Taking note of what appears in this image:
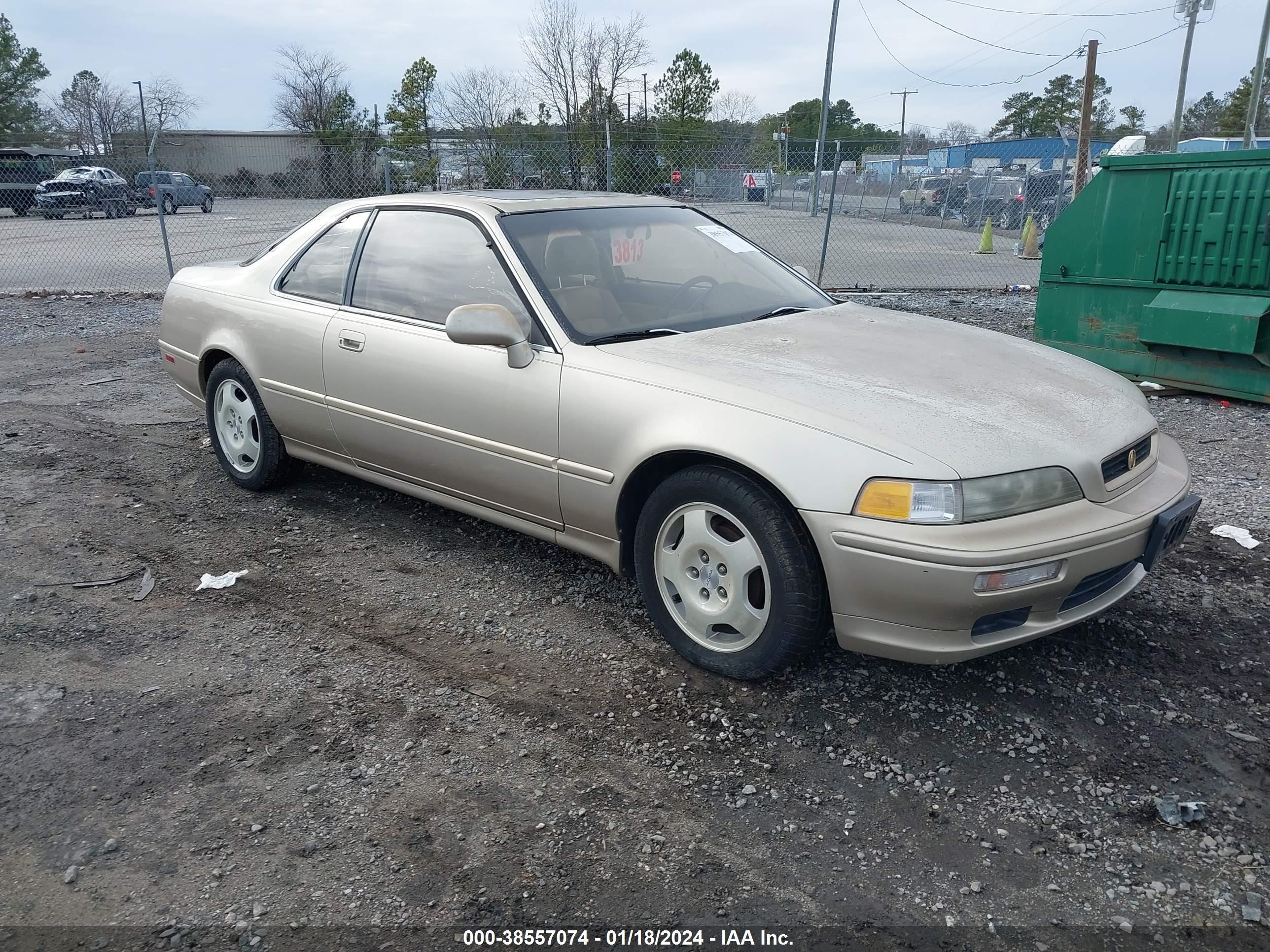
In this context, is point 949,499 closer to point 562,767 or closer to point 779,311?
point 562,767

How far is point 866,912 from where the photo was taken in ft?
7.31

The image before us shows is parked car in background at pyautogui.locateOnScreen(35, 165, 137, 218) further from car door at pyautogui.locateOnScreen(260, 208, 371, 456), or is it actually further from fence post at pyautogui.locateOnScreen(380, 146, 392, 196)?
car door at pyautogui.locateOnScreen(260, 208, 371, 456)

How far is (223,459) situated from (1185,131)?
6405cm

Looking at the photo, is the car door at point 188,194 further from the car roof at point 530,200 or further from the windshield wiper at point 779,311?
the windshield wiper at point 779,311

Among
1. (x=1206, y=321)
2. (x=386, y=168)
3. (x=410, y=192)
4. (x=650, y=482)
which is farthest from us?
(x=386, y=168)

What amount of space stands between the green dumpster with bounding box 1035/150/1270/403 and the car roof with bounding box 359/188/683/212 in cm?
423

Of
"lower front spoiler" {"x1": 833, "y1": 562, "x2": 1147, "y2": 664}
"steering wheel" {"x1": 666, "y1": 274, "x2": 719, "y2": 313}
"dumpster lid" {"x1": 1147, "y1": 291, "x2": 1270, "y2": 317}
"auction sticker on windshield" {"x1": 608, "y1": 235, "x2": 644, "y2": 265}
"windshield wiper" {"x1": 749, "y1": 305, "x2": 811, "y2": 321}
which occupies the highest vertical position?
"auction sticker on windshield" {"x1": 608, "y1": 235, "x2": 644, "y2": 265}

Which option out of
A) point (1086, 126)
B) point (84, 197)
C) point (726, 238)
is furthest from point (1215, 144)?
point (84, 197)

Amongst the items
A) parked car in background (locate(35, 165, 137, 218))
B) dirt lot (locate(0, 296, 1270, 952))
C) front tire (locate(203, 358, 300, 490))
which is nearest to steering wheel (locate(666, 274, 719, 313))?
dirt lot (locate(0, 296, 1270, 952))

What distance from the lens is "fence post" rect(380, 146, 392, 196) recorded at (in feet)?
41.7

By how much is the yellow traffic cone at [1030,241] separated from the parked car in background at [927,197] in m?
9.97

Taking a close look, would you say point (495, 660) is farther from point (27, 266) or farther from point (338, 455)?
point (27, 266)

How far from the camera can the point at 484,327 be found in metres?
3.36

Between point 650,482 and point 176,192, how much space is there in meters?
23.7
